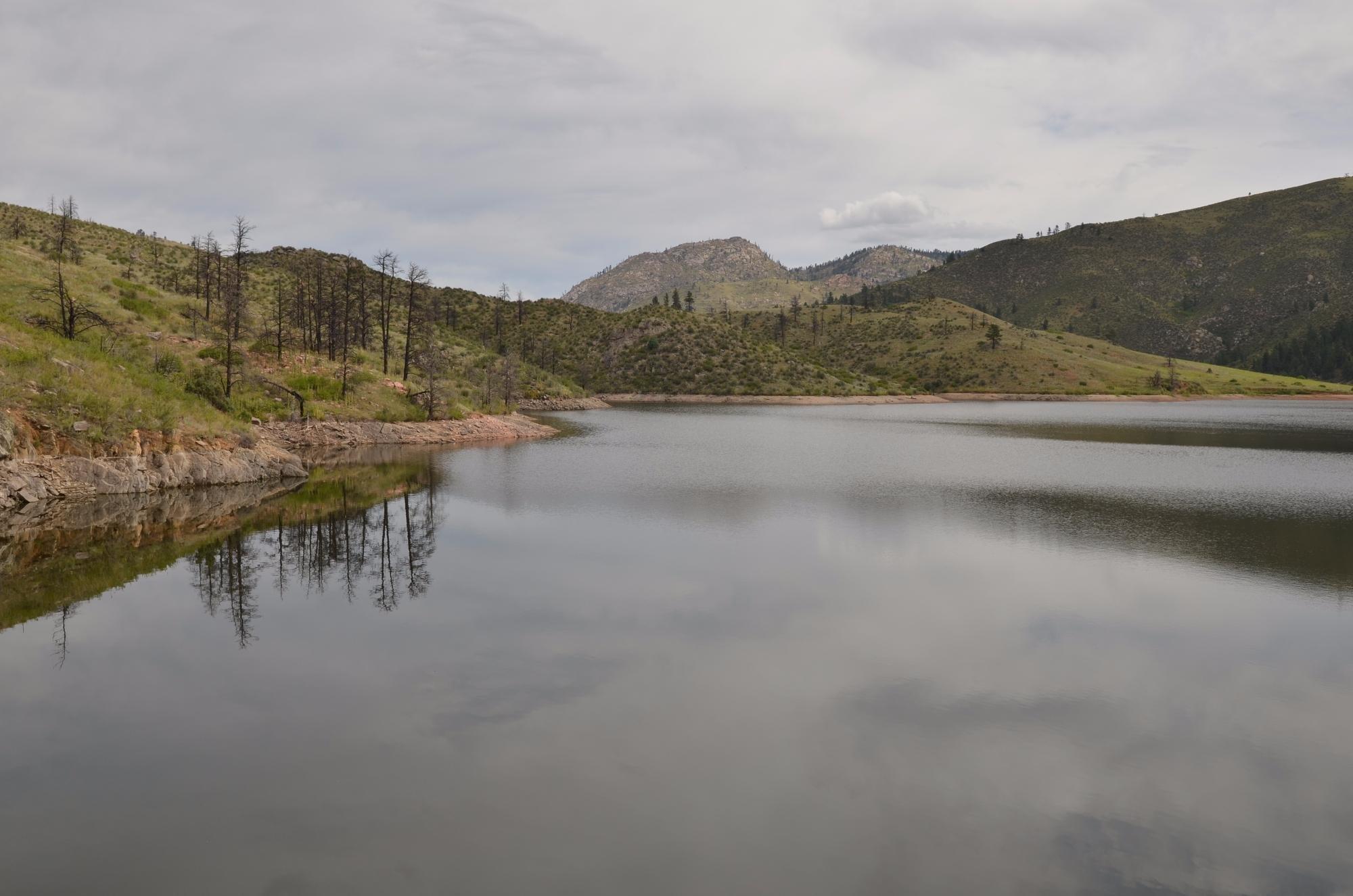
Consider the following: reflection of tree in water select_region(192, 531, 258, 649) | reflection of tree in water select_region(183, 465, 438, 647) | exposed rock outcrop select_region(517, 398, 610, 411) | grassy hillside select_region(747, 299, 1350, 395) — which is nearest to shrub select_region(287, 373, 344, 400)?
reflection of tree in water select_region(183, 465, 438, 647)

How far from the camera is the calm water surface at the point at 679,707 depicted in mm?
11148

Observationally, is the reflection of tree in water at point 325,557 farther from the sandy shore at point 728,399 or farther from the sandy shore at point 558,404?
the sandy shore at point 728,399

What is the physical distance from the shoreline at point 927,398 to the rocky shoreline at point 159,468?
86071 mm

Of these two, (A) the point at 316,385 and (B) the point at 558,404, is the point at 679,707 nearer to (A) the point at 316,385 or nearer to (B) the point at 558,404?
(A) the point at 316,385

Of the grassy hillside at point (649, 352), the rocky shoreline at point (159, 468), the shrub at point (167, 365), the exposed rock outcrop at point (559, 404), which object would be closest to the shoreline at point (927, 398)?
the grassy hillside at point (649, 352)

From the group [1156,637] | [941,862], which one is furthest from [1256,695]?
[941,862]

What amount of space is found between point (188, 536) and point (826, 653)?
26047 millimetres

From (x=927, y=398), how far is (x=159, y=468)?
146 m

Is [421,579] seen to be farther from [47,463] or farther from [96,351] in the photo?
[96,351]

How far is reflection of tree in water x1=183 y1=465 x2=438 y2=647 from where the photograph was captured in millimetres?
23875

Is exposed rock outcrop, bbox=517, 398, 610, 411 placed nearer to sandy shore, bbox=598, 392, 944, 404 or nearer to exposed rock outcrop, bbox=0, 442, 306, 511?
sandy shore, bbox=598, 392, 944, 404

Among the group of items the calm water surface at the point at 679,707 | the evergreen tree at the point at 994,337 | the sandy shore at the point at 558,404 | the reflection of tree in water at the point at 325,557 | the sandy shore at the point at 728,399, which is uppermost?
the evergreen tree at the point at 994,337

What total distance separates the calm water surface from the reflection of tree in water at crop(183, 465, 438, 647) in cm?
22

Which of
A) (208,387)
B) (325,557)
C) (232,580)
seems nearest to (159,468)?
(208,387)
